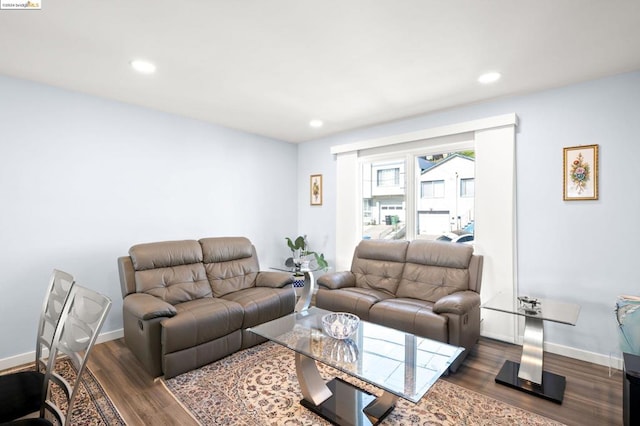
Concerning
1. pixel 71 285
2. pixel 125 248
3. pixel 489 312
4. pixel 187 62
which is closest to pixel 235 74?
pixel 187 62

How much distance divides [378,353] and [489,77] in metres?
2.46

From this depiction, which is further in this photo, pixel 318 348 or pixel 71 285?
pixel 318 348

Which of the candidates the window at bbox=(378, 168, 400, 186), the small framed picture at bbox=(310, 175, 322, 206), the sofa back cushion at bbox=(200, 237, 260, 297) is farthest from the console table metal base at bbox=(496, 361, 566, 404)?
the small framed picture at bbox=(310, 175, 322, 206)

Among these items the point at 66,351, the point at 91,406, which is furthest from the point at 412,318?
the point at 91,406

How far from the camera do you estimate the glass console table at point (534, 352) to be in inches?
86.9

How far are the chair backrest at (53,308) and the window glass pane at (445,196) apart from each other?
344cm

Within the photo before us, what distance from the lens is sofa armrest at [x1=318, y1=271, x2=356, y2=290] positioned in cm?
340

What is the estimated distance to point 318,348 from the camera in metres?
1.97

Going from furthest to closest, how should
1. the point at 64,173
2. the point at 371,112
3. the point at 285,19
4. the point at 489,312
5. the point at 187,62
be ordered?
the point at 371,112 → the point at 489,312 → the point at 64,173 → the point at 187,62 → the point at 285,19

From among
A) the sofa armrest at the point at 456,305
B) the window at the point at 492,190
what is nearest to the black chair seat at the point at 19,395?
the sofa armrest at the point at 456,305

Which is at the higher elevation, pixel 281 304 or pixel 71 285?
pixel 71 285

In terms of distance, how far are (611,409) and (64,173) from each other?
479 cm

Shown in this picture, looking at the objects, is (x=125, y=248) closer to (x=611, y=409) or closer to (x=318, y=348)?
(x=318, y=348)

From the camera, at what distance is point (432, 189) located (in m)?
3.78
